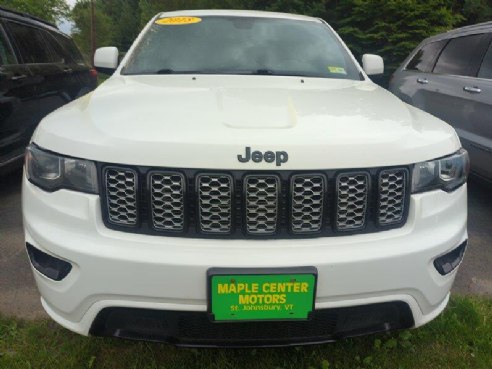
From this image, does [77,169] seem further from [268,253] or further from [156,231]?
[268,253]

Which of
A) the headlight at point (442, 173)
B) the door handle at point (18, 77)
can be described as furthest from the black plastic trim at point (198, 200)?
the door handle at point (18, 77)

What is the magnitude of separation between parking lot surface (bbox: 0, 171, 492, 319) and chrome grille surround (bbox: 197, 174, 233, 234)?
135 cm

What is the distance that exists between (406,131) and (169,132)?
2.91 ft

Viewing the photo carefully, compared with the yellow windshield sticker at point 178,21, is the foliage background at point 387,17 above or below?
below

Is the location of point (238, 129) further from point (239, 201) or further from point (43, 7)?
point (43, 7)

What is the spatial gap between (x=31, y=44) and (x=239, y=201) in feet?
13.2

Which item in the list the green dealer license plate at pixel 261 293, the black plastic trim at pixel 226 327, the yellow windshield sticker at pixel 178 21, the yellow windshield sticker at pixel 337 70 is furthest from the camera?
the yellow windshield sticker at pixel 178 21

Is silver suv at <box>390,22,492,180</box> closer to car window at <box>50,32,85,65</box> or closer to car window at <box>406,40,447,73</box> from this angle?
car window at <box>406,40,447,73</box>

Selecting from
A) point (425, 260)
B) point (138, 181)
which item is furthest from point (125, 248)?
point (425, 260)

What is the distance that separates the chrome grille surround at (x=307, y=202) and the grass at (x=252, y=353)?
743 millimetres

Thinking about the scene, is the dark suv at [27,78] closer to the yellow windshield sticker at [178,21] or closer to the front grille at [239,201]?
the yellow windshield sticker at [178,21]

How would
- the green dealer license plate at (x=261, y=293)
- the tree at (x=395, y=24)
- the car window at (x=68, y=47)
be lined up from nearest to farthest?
1. the green dealer license plate at (x=261, y=293)
2. the car window at (x=68, y=47)
3. the tree at (x=395, y=24)

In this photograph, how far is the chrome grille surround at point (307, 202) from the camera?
1636 millimetres

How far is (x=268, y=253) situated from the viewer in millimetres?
1614
